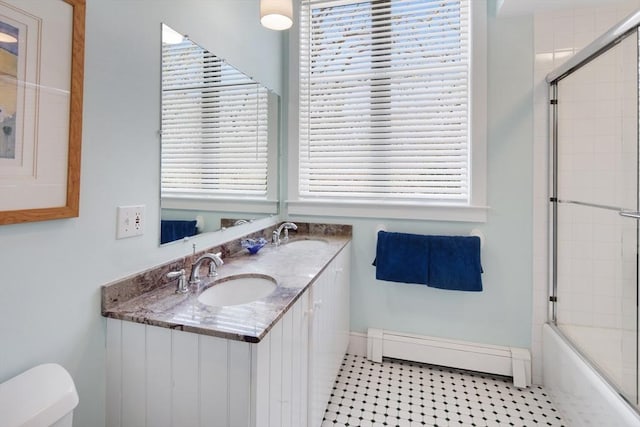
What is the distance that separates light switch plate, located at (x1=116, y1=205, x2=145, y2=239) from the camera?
1.03 m

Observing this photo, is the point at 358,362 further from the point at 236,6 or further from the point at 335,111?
the point at 236,6

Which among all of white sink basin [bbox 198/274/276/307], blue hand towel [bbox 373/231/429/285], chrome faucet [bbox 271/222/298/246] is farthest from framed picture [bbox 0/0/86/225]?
blue hand towel [bbox 373/231/429/285]

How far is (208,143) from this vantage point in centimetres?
150

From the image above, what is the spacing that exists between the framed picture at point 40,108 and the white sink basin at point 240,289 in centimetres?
57

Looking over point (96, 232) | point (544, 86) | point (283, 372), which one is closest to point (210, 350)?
point (283, 372)

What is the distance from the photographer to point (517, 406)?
1.75 m

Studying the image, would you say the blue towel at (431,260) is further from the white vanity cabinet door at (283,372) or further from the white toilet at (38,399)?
the white toilet at (38,399)

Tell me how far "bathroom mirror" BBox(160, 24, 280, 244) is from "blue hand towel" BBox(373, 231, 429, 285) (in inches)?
32.2

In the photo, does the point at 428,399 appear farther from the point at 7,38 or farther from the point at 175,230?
the point at 7,38

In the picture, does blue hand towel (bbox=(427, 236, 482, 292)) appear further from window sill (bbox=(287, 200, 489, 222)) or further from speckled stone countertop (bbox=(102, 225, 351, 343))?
speckled stone countertop (bbox=(102, 225, 351, 343))

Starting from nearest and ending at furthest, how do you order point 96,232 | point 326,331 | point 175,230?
point 96,232 → point 175,230 → point 326,331

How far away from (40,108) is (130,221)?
41 centimetres

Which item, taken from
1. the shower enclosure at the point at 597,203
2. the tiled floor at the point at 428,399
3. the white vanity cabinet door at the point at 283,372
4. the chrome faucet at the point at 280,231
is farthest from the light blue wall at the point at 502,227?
the white vanity cabinet door at the point at 283,372

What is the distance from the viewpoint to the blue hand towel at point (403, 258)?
6.59 ft
